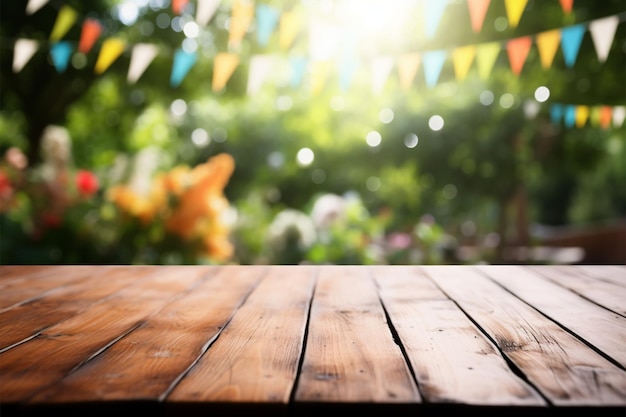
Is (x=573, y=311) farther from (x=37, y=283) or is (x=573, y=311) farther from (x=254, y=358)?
(x=37, y=283)

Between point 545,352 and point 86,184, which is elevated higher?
point 86,184

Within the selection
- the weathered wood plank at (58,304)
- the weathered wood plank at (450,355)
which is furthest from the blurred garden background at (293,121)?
the weathered wood plank at (450,355)

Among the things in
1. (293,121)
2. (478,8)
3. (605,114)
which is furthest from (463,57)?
(293,121)

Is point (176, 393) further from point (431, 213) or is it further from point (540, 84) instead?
point (431, 213)

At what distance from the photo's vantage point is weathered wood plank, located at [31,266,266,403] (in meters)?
0.73

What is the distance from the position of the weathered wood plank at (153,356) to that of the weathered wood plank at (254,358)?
0.02 metres

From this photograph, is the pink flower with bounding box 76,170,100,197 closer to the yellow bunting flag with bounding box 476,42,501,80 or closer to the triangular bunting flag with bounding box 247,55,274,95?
the triangular bunting flag with bounding box 247,55,274,95

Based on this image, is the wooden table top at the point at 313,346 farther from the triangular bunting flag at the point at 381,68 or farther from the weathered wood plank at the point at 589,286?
the triangular bunting flag at the point at 381,68

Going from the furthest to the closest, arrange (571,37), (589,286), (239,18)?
1. (239,18)
2. (571,37)
3. (589,286)

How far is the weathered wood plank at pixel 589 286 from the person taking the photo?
1.33m

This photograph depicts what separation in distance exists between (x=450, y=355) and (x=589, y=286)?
2.73 feet

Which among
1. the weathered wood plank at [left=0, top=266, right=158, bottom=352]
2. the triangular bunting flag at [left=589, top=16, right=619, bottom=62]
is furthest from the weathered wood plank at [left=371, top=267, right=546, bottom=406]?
the triangular bunting flag at [left=589, top=16, right=619, bottom=62]

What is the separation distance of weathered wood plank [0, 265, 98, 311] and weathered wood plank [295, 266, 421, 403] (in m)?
0.65

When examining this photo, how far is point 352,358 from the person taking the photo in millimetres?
874
